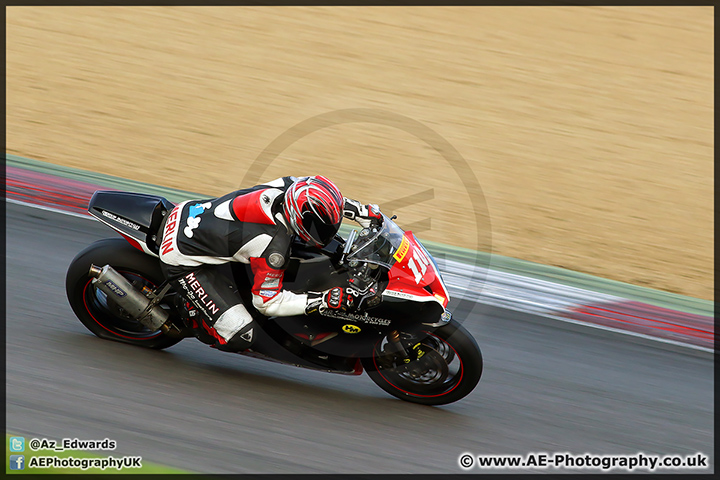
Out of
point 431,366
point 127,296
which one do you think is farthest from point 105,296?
point 431,366

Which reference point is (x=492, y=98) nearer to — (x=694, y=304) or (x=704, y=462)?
(x=694, y=304)

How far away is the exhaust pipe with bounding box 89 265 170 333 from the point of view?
4.86 metres

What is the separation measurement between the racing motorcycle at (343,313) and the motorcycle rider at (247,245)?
0.13 m

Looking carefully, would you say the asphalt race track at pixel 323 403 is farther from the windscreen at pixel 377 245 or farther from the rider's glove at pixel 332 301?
the windscreen at pixel 377 245

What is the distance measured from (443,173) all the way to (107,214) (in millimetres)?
6022

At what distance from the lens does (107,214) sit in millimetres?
5020

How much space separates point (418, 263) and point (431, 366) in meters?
0.76

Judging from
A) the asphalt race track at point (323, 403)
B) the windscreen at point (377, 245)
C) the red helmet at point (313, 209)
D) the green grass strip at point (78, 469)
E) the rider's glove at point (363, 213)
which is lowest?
the asphalt race track at point (323, 403)

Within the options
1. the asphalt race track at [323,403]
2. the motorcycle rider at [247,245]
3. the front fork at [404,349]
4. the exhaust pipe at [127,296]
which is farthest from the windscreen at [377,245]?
→ the exhaust pipe at [127,296]

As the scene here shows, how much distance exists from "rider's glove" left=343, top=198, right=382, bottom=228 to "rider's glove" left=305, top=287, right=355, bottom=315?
593 millimetres

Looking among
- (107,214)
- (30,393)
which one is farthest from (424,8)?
(30,393)

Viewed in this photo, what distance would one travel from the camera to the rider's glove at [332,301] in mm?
4508

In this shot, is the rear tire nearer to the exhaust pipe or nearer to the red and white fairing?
the exhaust pipe

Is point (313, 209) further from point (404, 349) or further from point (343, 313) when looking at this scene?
point (404, 349)
